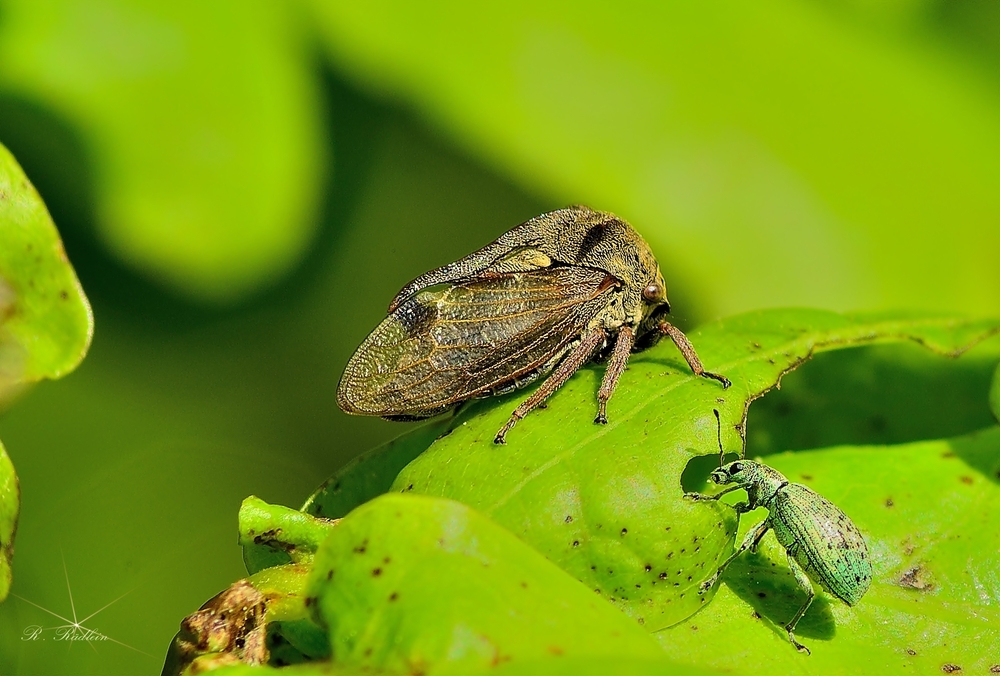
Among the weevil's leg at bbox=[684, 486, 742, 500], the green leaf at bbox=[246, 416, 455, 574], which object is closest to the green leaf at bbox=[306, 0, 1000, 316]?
the green leaf at bbox=[246, 416, 455, 574]

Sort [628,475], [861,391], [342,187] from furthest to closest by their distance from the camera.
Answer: [342,187]
[861,391]
[628,475]

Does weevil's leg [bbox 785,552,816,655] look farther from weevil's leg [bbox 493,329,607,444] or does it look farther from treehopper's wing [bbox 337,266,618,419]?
treehopper's wing [bbox 337,266,618,419]

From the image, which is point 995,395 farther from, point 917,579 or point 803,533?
point 803,533

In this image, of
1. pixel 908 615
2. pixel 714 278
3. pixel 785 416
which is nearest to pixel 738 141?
pixel 714 278

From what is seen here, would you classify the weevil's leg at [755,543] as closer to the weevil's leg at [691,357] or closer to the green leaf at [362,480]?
the weevil's leg at [691,357]

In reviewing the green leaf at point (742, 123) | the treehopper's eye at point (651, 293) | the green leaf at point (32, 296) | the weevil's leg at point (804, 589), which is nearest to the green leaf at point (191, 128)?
the green leaf at point (742, 123)

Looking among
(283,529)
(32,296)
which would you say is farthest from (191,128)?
(283,529)
